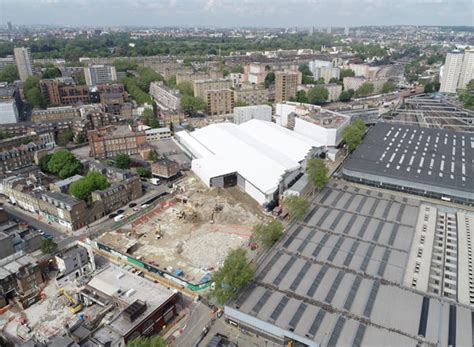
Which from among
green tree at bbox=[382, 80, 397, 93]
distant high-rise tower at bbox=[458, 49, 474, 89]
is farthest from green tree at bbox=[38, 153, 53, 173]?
distant high-rise tower at bbox=[458, 49, 474, 89]

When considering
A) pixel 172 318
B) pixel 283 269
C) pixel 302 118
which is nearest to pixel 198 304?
pixel 172 318

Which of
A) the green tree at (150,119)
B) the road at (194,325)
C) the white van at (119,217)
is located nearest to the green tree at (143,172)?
the white van at (119,217)

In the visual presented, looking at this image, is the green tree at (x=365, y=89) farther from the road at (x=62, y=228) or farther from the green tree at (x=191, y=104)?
the road at (x=62, y=228)

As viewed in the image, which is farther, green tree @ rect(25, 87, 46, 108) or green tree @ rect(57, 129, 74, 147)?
green tree @ rect(25, 87, 46, 108)

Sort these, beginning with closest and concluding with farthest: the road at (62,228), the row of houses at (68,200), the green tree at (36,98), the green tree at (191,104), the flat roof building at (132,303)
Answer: the flat roof building at (132,303), the road at (62,228), the row of houses at (68,200), the green tree at (191,104), the green tree at (36,98)

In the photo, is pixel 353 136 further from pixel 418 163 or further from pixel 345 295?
pixel 345 295

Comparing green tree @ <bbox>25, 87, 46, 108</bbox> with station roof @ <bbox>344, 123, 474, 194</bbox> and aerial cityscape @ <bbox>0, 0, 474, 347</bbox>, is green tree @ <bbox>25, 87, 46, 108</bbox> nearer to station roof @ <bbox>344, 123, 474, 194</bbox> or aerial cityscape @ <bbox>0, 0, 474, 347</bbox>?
aerial cityscape @ <bbox>0, 0, 474, 347</bbox>
